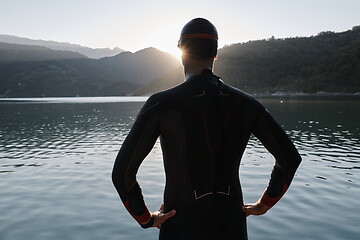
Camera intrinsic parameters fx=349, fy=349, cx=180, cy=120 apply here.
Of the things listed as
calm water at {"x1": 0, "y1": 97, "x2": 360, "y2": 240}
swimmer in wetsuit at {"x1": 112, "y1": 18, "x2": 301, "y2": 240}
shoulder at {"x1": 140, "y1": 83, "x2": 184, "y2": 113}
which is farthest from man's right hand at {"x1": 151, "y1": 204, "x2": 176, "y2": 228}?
calm water at {"x1": 0, "y1": 97, "x2": 360, "y2": 240}

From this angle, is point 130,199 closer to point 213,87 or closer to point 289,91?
point 213,87

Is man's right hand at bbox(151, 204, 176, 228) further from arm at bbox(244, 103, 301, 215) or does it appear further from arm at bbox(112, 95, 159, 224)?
arm at bbox(244, 103, 301, 215)

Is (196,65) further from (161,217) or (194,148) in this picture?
(161,217)

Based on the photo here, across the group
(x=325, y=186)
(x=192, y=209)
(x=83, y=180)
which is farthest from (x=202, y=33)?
(x=83, y=180)

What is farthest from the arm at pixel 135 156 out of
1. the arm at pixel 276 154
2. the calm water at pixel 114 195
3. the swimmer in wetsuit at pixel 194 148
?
the calm water at pixel 114 195

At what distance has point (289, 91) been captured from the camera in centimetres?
17700

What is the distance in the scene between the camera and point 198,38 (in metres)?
2.62

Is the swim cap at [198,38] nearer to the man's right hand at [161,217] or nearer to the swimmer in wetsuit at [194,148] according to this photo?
the swimmer in wetsuit at [194,148]

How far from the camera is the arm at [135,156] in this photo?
2.49m

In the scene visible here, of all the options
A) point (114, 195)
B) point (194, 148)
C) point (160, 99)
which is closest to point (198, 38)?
point (160, 99)

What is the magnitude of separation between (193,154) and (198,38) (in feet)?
2.84

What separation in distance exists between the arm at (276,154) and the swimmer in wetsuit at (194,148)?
0.47 feet

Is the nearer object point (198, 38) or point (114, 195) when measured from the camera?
point (198, 38)

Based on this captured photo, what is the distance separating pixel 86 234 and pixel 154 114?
324 inches
